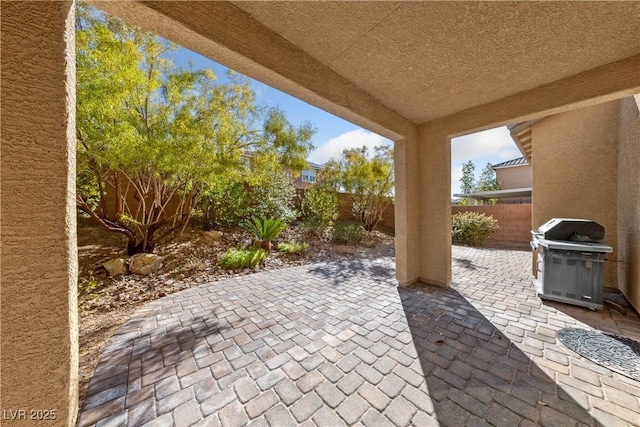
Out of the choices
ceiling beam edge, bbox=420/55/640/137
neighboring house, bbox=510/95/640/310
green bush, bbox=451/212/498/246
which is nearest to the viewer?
ceiling beam edge, bbox=420/55/640/137

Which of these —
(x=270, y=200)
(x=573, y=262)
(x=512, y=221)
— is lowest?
(x=573, y=262)

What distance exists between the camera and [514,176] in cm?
1814

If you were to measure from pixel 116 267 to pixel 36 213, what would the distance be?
441cm

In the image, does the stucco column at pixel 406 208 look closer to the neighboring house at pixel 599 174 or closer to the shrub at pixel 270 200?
the neighboring house at pixel 599 174

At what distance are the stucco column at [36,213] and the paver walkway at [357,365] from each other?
29.3 inches

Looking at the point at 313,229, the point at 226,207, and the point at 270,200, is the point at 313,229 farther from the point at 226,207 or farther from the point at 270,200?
the point at 226,207

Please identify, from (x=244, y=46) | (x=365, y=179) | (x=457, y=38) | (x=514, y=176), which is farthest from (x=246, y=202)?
(x=514, y=176)

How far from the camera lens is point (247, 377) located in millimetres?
1969

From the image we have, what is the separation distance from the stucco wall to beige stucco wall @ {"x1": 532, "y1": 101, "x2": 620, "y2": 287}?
5459 millimetres

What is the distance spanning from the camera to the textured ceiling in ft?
5.95

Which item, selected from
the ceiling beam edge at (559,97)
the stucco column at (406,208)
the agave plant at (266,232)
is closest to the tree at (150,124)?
the agave plant at (266,232)

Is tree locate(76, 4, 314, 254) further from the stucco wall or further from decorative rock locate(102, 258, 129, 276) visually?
the stucco wall

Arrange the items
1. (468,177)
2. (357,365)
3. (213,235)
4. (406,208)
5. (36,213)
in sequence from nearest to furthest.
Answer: (36,213) → (357,365) → (406,208) → (213,235) → (468,177)

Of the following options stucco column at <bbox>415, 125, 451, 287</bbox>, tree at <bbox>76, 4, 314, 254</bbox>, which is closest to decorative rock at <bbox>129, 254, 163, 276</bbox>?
tree at <bbox>76, 4, 314, 254</bbox>
